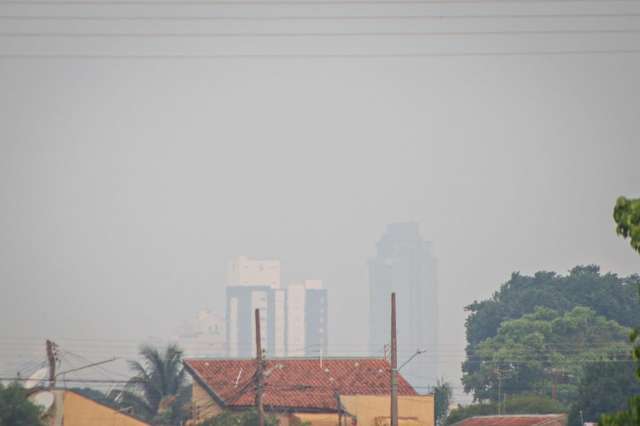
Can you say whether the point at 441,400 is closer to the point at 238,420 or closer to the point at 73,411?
the point at 238,420

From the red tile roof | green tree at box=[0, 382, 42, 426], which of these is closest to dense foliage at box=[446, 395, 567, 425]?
the red tile roof

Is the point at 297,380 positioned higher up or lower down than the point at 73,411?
higher up

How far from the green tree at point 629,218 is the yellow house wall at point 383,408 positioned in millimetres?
64495

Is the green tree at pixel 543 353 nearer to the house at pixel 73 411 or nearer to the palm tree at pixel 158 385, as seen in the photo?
the palm tree at pixel 158 385

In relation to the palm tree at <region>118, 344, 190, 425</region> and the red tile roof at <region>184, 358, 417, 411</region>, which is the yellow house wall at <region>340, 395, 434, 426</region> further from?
the palm tree at <region>118, 344, 190, 425</region>

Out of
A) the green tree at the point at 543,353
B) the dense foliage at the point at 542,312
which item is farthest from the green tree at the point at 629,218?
the dense foliage at the point at 542,312

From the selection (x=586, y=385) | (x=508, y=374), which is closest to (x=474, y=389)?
(x=508, y=374)

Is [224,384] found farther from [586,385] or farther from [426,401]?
[586,385]

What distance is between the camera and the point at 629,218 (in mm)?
28875

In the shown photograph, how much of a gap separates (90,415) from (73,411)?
46.7 inches

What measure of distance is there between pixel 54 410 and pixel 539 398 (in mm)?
53755

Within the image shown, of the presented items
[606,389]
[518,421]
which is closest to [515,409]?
[606,389]

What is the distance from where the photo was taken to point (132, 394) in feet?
363

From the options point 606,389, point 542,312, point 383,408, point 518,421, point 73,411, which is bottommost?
point 518,421
